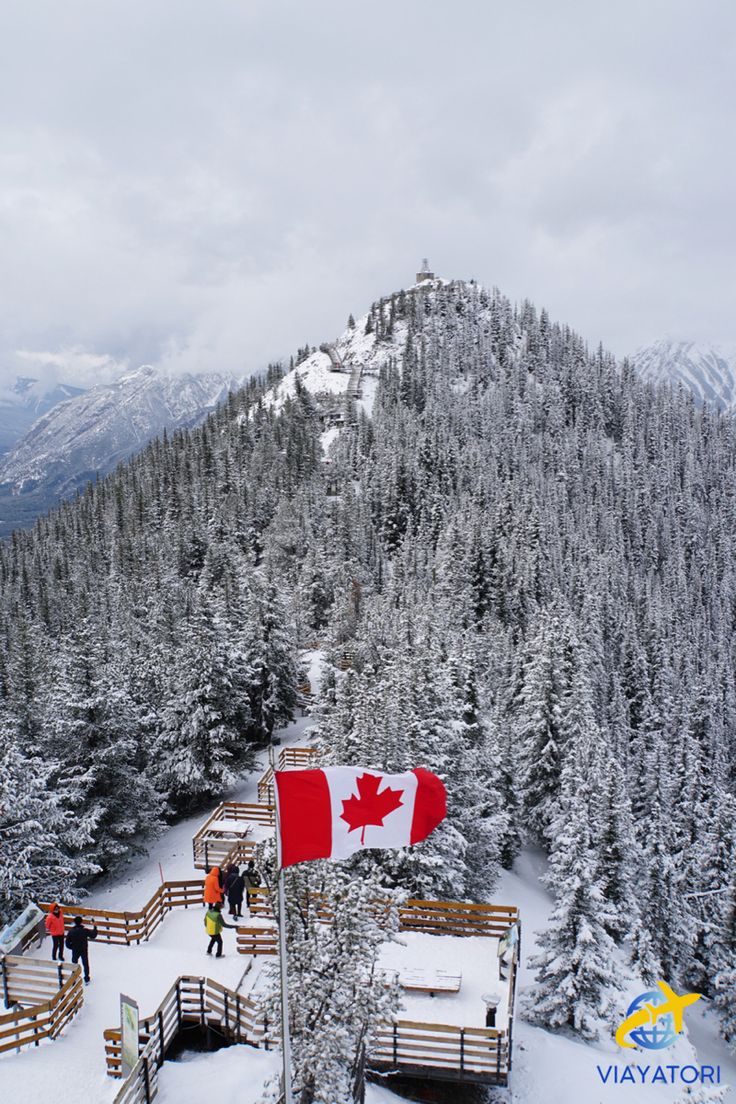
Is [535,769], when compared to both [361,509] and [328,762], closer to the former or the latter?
[328,762]

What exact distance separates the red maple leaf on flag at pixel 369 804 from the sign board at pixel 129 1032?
514 cm

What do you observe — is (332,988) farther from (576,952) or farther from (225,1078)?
(576,952)

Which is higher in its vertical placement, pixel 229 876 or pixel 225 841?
pixel 229 876

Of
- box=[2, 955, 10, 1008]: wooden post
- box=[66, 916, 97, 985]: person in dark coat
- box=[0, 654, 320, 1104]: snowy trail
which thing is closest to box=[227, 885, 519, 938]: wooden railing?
box=[0, 654, 320, 1104]: snowy trail

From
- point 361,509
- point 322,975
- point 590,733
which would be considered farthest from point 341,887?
point 361,509

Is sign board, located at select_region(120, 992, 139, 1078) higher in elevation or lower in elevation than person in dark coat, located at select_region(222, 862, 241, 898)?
higher

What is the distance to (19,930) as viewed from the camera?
16.2 metres

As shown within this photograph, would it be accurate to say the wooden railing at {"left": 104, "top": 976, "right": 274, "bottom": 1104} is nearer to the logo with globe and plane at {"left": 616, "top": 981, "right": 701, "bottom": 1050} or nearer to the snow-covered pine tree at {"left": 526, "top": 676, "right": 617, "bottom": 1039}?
the snow-covered pine tree at {"left": 526, "top": 676, "right": 617, "bottom": 1039}

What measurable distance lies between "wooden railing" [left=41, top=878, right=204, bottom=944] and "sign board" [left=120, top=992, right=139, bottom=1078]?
5.70 m

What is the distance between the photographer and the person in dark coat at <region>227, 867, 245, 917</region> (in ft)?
59.1

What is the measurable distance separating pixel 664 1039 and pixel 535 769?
804 inches

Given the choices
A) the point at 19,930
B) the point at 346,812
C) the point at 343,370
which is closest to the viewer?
the point at 346,812

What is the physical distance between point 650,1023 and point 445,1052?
341 inches

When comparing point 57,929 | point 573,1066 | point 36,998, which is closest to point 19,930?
point 57,929
